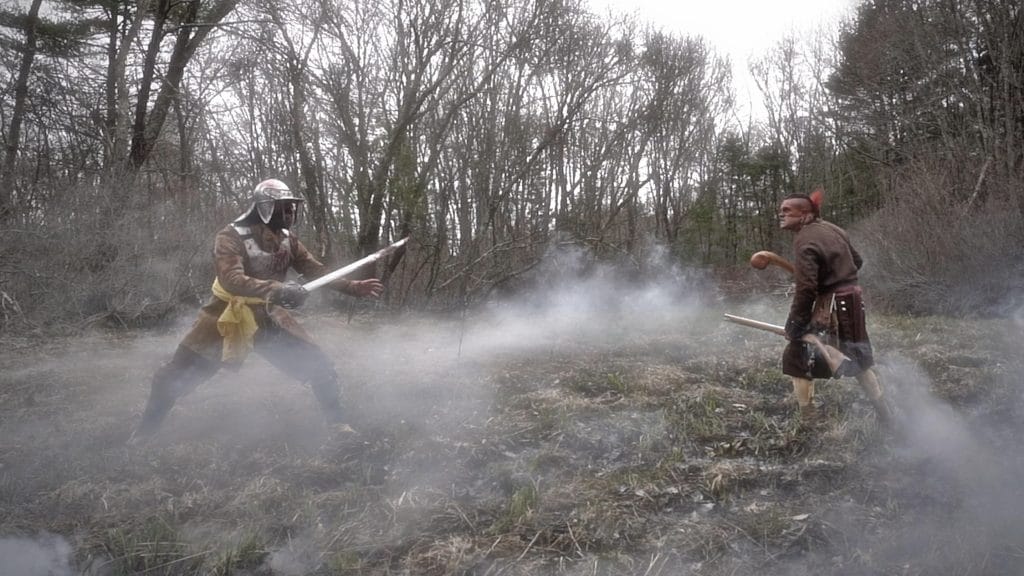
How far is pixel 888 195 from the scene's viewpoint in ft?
42.5

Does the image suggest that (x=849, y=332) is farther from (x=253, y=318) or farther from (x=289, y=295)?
(x=253, y=318)

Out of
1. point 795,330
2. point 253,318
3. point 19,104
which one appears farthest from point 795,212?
point 19,104

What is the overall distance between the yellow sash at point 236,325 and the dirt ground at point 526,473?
0.67 metres

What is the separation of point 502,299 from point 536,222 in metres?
2.26

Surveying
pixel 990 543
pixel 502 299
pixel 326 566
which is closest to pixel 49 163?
pixel 502 299

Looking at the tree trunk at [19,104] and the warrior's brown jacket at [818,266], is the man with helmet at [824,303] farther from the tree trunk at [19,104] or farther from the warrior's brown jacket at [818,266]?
the tree trunk at [19,104]

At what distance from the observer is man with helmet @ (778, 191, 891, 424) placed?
458cm

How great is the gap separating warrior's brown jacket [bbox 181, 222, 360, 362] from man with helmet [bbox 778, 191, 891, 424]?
313 cm

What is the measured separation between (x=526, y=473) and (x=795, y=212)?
2.53m

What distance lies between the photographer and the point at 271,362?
4.88 m

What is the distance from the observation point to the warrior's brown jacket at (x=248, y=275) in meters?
4.55

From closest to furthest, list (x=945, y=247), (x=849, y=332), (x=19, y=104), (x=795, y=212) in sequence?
(x=849, y=332), (x=795, y=212), (x=945, y=247), (x=19, y=104)

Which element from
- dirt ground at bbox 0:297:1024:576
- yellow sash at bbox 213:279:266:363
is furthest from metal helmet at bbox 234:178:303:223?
dirt ground at bbox 0:297:1024:576

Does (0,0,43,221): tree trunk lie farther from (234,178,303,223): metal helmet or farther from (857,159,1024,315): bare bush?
(857,159,1024,315): bare bush
